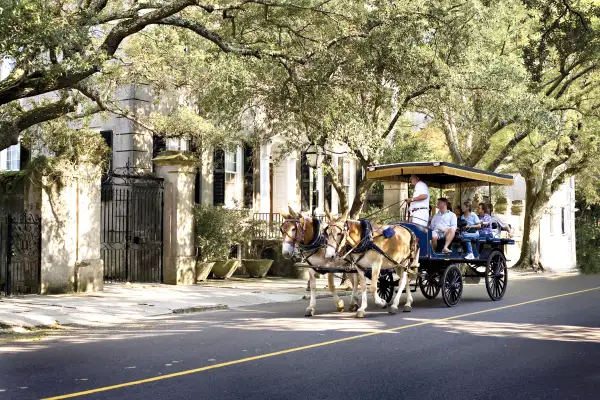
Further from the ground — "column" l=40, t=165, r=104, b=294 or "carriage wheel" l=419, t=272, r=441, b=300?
"column" l=40, t=165, r=104, b=294

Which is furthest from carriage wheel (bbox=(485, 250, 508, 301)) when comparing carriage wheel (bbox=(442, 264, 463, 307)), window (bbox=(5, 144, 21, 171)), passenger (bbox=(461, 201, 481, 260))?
window (bbox=(5, 144, 21, 171))

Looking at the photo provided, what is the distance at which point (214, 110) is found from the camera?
21.3 metres

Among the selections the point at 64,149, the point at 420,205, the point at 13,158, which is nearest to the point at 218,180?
the point at 13,158

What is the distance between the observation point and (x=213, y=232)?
25094 millimetres

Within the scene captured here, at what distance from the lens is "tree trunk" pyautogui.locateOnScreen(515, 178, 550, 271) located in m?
36.6

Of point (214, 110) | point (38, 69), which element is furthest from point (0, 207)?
point (38, 69)

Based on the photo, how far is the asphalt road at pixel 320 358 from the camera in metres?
8.29

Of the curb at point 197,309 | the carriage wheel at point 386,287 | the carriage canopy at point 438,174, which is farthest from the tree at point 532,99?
the curb at point 197,309

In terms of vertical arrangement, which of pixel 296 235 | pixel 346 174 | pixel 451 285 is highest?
pixel 346 174

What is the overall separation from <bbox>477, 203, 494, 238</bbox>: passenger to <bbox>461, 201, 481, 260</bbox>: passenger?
25cm

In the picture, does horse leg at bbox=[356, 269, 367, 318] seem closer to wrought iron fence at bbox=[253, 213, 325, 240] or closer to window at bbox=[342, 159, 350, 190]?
wrought iron fence at bbox=[253, 213, 325, 240]

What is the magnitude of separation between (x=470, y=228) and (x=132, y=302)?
806 centimetres

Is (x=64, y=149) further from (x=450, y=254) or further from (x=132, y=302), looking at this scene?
(x=450, y=254)

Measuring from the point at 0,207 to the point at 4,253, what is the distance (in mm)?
1720
